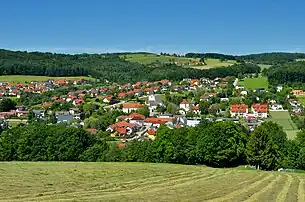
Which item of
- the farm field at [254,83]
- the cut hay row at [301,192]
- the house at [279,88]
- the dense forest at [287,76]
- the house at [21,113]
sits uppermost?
the dense forest at [287,76]

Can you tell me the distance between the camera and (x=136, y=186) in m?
25.8

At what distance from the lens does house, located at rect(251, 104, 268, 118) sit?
12216cm

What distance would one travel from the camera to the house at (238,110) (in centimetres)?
12356

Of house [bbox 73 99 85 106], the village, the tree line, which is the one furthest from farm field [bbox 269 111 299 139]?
house [bbox 73 99 85 106]

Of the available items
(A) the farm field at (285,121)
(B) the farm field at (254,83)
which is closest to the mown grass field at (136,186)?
(A) the farm field at (285,121)

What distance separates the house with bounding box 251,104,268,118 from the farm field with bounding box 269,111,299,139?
201cm

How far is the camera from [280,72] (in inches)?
6654

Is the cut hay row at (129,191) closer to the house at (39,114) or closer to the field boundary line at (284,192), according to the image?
the field boundary line at (284,192)

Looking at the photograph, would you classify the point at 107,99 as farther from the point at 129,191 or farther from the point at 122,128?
the point at 129,191

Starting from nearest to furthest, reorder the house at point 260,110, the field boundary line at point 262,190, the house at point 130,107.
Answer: the field boundary line at point 262,190 < the house at point 260,110 < the house at point 130,107

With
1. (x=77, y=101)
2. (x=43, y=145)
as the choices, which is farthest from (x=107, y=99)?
(x=43, y=145)

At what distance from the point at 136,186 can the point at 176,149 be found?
28886mm

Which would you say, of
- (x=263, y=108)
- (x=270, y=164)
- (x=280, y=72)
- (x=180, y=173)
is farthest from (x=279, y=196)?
(x=280, y=72)

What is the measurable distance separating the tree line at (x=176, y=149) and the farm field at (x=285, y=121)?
34.0 metres
